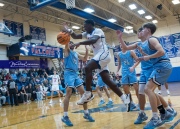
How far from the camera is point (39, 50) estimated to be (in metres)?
16.8

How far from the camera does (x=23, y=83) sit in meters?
14.0

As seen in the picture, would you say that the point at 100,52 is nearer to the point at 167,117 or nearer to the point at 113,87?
the point at 113,87

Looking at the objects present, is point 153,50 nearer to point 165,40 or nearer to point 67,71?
point 67,71

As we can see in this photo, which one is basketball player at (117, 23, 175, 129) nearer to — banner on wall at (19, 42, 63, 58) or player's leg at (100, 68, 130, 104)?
player's leg at (100, 68, 130, 104)

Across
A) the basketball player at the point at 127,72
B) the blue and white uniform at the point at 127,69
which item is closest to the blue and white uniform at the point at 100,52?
the basketball player at the point at 127,72

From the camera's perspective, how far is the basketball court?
414 centimetres

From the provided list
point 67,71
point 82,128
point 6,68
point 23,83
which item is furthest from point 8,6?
point 82,128

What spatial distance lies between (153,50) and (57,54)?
51.6 ft

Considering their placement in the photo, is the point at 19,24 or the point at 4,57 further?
the point at 19,24

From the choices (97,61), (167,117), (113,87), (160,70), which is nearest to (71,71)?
(97,61)

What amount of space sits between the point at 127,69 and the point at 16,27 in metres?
13.6

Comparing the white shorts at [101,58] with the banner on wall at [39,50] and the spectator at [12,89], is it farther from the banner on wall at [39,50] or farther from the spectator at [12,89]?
the banner on wall at [39,50]

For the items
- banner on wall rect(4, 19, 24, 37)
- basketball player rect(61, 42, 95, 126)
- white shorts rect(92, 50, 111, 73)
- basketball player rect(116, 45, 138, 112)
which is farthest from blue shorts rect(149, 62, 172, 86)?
banner on wall rect(4, 19, 24, 37)

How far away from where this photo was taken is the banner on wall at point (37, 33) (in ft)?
59.4
